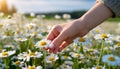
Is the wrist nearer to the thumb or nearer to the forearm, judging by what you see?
the forearm

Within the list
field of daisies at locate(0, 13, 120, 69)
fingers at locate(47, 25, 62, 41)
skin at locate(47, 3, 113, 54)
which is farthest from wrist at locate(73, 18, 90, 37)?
field of daisies at locate(0, 13, 120, 69)

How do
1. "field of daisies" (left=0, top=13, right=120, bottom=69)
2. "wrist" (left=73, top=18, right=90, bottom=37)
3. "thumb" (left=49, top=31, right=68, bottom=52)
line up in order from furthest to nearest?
"field of daisies" (left=0, top=13, right=120, bottom=69) → "wrist" (left=73, top=18, right=90, bottom=37) → "thumb" (left=49, top=31, right=68, bottom=52)

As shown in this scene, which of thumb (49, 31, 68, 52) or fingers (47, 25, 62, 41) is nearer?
thumb (49, 31, 68, 52)

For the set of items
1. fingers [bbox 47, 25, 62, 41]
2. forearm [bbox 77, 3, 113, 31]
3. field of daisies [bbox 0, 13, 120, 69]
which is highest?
forearm [bbox 77, 3, 113, 31]

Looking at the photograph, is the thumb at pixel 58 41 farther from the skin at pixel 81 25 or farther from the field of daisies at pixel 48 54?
the field of daisies at pixel 48 54

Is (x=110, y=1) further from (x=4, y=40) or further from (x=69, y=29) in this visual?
(x=4, y=40)

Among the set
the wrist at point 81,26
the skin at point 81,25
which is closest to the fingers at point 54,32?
the skin at point 81,25

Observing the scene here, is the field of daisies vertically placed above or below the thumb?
below

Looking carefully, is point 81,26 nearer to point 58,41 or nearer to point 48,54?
point 58,41
